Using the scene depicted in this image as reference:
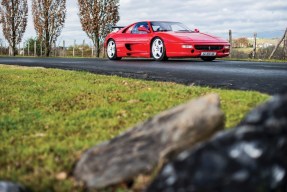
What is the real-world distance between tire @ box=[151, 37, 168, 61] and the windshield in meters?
0.61

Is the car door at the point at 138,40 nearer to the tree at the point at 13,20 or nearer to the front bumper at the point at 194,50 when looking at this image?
the front bumper at the point at 194,50

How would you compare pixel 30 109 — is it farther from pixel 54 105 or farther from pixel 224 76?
pixel 224 76

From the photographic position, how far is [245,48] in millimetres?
28797

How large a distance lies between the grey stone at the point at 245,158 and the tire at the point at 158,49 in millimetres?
12147

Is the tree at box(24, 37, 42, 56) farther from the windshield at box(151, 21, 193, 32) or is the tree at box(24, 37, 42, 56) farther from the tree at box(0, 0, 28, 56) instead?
the windshield at box(151, 21, 193, 32)

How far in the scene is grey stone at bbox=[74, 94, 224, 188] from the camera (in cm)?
347

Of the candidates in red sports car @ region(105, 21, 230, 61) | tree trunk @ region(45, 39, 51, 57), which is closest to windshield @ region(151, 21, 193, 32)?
red sports car @ region(105, 21, 230, 61)

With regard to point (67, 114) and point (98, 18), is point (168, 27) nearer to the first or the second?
point (67, 114)

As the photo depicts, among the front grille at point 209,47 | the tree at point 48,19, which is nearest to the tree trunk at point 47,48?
the tree at point 48,19

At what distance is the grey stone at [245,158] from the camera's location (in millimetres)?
2971

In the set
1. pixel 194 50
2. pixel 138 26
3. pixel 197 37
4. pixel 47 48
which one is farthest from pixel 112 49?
pixel 47 48

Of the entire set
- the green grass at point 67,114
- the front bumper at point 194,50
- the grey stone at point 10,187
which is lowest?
the grey stone at point 10,187

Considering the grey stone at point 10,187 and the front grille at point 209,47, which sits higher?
the front grille at point 209,47

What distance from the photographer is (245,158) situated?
118 inches
